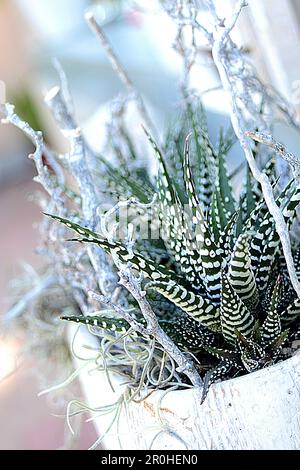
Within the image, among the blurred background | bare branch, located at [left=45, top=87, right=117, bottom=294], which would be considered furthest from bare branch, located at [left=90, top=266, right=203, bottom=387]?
the blurred background

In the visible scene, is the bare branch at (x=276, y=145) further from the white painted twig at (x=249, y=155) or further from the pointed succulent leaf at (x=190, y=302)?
the pointed succulent leaf at (x=190, y=302)

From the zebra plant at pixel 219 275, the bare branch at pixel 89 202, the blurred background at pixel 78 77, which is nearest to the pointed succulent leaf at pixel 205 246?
the zebra plant at pixel 219 275

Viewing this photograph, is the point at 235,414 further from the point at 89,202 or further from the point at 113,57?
the point at 113,57

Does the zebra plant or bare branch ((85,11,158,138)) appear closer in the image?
the zebra plant

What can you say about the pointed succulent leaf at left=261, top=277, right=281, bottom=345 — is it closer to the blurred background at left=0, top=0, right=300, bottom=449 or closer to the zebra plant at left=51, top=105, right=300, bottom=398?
the zebra plant at left=51, top=105, right=300, bottom=398

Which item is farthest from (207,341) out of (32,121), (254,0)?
(32,121)

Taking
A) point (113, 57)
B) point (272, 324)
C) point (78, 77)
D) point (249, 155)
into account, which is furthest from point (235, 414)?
point (78, 77)

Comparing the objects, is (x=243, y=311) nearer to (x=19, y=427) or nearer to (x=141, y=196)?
(x=141, y=196)
